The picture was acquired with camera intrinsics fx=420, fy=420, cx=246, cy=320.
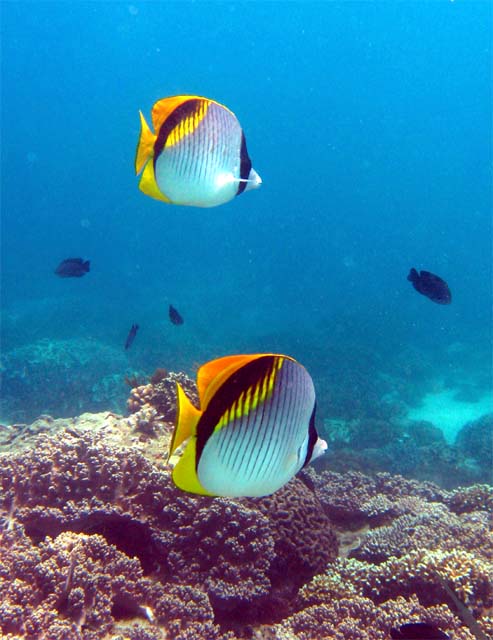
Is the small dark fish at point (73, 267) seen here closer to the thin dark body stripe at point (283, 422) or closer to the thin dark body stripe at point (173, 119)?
the thin dark body stripe at point (173, 119)

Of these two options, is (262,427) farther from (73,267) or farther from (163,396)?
(73,267)

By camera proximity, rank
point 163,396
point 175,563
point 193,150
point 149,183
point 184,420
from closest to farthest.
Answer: point 184,420 < point 193,150 < point 149,183 < point 175,563 < point 163,396

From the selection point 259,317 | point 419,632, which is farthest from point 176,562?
point 259,317

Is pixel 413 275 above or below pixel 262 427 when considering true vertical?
above

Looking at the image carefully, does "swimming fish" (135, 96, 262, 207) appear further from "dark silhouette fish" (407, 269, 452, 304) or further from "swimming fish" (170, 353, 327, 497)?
"dark silhouette fish" (407, 269, 452, 304)

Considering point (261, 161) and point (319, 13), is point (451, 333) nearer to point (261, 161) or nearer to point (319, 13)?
point (319, 13)

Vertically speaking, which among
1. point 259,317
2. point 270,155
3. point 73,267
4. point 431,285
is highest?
point 270,155

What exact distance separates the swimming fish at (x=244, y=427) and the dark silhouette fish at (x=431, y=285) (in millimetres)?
5003

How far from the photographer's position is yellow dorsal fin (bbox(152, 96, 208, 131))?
1.81 metres

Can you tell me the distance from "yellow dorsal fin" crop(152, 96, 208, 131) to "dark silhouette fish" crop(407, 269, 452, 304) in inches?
186

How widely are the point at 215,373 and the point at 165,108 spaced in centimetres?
124

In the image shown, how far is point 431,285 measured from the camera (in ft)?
19.2

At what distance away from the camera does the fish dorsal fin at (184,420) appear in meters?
1.19

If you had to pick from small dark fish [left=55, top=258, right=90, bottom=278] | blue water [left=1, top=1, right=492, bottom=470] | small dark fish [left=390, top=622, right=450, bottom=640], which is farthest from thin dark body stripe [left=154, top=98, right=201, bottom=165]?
blue water [left=1, top=1, right=492, bottom=470]
